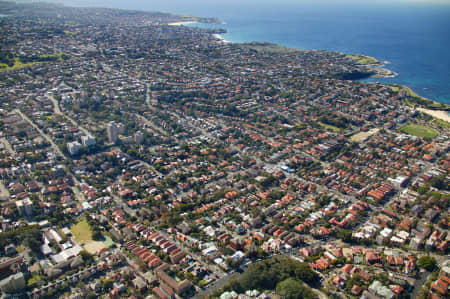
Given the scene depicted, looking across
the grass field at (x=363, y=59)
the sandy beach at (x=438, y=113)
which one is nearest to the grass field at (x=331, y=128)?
the sandy beach at (x=438, y=113)

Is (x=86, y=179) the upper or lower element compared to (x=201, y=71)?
lower

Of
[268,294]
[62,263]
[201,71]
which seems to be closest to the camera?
[268,294]

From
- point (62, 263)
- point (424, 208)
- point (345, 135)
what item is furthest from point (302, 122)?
point (62, 263)

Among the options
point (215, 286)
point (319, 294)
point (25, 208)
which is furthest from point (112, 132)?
point (319, 294)

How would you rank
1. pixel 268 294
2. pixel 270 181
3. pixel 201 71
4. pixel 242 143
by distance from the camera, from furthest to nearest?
pixel 201 71 → pixel 242 143 → pixel 270 181 → pixel 268 294

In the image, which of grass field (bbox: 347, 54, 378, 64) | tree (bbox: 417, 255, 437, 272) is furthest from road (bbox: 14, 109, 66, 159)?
grass field (bbox: 347, 54, 378, 64)

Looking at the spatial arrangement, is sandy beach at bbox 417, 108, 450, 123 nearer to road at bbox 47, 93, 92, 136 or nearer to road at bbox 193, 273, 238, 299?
road at bbox 193, 273, 238, 299

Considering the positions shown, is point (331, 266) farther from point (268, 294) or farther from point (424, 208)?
point (424, 208)
